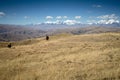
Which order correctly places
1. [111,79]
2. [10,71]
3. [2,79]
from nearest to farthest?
[111,79] → [2,79] → [10,71]

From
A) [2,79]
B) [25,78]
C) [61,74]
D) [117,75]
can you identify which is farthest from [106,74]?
[2,79]

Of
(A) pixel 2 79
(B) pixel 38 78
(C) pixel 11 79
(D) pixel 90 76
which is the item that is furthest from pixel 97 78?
(A) pixel 2 79

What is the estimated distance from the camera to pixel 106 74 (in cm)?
881

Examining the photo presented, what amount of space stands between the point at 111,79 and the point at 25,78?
4990 mm

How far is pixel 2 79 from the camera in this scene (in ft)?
30.7

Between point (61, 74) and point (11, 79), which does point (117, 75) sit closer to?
point (61, 74)

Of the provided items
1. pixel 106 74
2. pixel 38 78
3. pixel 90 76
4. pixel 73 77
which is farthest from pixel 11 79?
pixel 106 74

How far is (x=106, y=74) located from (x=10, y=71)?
6.79 m

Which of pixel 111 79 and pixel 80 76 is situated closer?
pixel 111 79

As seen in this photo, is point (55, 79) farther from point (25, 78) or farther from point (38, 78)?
point (25, 78)

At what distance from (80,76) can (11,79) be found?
4.22 metres

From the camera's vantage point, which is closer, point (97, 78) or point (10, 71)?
point (97, 78)

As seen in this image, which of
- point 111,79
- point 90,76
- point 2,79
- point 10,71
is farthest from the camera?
point 10,71

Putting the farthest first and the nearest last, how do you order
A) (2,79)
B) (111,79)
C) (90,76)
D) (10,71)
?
(10,71)
(2,79)
(90,76)
(111,79)
